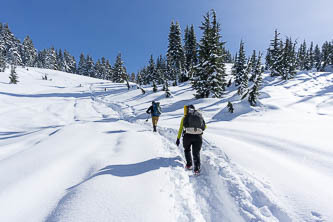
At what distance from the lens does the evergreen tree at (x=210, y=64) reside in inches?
757

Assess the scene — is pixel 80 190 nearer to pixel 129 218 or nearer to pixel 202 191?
pixel 129 218

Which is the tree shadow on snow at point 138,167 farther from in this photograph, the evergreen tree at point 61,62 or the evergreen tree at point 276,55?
the evergreen tree at point 61,62

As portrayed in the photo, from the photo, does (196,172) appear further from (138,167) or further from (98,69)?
(98,69)

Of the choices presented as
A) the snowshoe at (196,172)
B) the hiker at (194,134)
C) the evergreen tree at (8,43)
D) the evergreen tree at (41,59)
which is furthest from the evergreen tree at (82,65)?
the snowshoe at (196,172)

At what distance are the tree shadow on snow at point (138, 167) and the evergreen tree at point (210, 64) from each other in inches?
Result: 615

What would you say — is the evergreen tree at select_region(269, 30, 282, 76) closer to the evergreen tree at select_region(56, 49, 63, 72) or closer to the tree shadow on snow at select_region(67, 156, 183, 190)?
the tree shadow on snow at select_region(67, 156, 183, 190)

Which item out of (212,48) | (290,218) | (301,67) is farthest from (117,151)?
(301,67)

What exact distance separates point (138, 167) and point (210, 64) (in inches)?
694

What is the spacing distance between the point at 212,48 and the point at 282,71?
75.4 feet

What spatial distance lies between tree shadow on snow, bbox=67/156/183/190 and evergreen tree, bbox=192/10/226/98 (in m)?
15.6

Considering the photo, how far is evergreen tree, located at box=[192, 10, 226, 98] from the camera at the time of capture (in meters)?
19.2

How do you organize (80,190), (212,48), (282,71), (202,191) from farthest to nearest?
(282,71), (212,48), (202,191), (80,190)

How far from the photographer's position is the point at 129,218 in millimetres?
2570

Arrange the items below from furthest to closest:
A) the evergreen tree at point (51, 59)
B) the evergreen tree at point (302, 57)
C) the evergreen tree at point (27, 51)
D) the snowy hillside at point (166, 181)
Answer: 1. the evergreen tree at point (51, 59)
2. the evergreen tree at point (27, 51)
3. the evergreen tree at point (302, 57)
4. the snowy hillside at point (166, 181)
